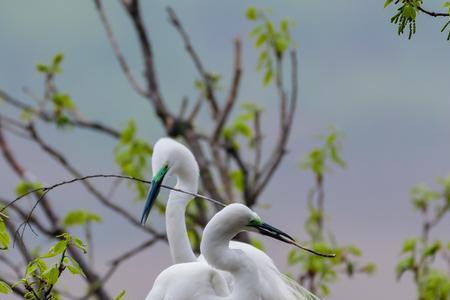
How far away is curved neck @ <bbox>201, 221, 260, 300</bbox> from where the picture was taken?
11.9 feet

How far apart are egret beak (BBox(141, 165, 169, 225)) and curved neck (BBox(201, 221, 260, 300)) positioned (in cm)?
88

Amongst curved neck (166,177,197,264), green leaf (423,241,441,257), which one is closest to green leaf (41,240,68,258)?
curved neck (166,177,197,264)

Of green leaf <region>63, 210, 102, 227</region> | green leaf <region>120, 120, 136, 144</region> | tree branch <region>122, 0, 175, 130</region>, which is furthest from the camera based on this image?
tree branch <region>122, 0, 175, 130</region>

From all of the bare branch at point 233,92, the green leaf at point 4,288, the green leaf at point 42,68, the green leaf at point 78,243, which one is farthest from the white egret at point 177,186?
the bare branch at point 233,92

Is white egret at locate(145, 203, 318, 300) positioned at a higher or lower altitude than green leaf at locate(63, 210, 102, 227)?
lower

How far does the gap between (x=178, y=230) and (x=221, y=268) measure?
120 centimetres

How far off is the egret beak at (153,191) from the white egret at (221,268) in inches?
26.9

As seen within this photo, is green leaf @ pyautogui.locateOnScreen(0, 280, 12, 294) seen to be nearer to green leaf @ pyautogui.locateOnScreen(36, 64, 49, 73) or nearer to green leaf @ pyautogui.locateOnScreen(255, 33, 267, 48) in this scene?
green leaf @ pyautogui.locateOnScreen(36, 64, 49, 73)

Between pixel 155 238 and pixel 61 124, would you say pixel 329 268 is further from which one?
pixel 61 124

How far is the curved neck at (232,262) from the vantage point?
3635mm

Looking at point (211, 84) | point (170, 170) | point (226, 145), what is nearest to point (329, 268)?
point (226, 145)

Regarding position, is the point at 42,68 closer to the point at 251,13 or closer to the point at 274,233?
the point at 251,13

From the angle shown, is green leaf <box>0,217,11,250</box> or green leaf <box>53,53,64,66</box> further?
green leaf <box>53,53,64,66</box>

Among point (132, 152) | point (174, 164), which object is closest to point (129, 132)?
point (132, 152)
